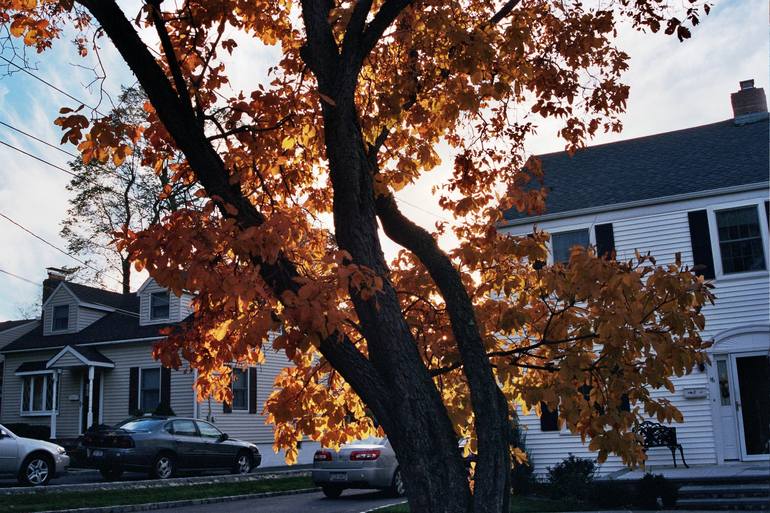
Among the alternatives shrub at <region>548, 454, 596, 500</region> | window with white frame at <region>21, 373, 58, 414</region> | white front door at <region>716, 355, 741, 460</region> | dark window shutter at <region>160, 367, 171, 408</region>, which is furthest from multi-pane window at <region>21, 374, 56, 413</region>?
white front door at <region>716, 355, 741, 460</region>

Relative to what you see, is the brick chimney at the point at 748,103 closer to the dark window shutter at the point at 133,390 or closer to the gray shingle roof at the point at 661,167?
the gray shingle roof at the point at 661,167

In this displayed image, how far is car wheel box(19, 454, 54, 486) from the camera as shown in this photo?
57.6 feet

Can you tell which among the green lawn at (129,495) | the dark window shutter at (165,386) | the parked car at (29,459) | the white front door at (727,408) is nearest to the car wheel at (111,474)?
the parked car at (29,459)

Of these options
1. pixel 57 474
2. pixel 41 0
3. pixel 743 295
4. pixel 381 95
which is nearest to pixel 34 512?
pixel 57 474

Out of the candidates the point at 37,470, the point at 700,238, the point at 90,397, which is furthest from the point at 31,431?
the point at 700,238

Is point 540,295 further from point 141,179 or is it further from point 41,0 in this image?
point 141,179

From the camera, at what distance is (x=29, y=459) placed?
17.6 meters

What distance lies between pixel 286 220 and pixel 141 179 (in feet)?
114

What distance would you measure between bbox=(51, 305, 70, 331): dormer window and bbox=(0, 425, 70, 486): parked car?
53.5 feet

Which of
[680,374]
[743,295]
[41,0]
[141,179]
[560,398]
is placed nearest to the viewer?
[680,374]

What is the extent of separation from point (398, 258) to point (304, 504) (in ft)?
34.2

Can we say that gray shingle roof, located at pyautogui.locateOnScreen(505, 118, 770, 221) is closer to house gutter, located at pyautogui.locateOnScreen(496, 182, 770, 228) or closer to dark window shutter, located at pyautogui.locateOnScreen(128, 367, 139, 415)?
house gutter, located at pyautogui.locateOnScreen(496, 182, 770, 228)

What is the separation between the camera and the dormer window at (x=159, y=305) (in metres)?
29.9

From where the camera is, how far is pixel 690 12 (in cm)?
577
